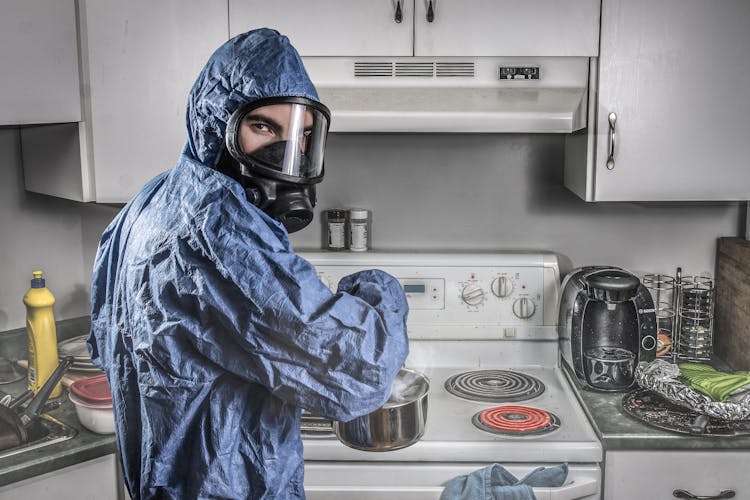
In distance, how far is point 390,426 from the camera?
1.91m

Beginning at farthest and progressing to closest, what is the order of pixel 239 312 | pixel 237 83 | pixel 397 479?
1. pixel 397 479
2. pixel 237 83
3. pixel 239 312

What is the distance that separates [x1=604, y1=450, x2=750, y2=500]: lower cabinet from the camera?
74.1 inches

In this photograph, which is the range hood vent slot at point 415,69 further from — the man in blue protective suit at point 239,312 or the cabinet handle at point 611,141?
the man in blue protective suit at point 239,312

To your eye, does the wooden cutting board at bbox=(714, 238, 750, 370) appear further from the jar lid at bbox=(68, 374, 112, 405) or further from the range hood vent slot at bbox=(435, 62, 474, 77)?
the jar lid at bbox=(68, 374, 112, 405)

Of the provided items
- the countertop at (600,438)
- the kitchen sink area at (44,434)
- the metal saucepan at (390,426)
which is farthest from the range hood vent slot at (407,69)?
the kitchen sink area at (44,434)

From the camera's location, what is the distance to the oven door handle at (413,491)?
189cm

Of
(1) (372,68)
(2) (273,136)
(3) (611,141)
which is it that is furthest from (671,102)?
(2) (273,136)

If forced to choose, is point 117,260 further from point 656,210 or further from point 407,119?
point 656,210

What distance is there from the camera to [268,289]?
125 centimetres

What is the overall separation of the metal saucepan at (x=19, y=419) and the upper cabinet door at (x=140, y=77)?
0.52 meters

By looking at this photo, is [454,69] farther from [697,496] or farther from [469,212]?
[697,496]

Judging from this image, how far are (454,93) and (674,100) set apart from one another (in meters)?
0.54

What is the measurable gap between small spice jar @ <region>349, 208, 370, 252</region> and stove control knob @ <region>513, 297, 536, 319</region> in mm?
482

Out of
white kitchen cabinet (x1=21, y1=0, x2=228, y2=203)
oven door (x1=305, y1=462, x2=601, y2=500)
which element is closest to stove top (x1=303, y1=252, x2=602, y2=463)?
oven door (x1=305, y1=462, x2=601, y2=500)
